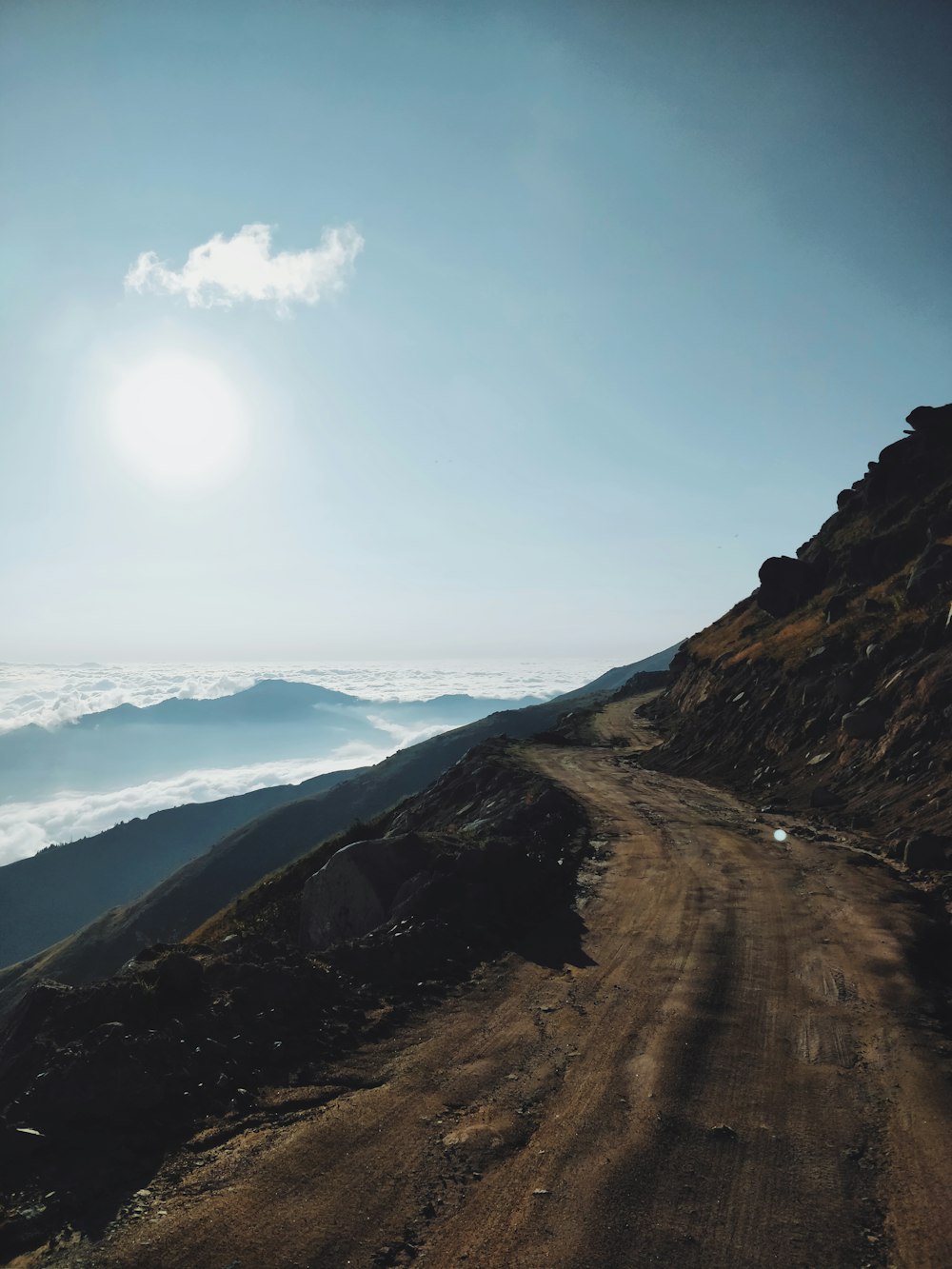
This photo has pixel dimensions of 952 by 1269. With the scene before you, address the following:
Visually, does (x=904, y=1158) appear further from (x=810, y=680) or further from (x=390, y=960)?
(x=810, y=680)

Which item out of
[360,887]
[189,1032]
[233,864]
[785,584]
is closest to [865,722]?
[360,887]

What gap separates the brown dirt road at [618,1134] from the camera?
6.41 meters

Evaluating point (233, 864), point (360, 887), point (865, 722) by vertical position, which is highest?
point (865, 722)

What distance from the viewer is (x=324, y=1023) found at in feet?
37.7

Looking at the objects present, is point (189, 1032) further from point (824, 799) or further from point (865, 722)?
point (865, 722)

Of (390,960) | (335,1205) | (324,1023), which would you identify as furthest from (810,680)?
(335,1205)

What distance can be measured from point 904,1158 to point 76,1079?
34.7 ft

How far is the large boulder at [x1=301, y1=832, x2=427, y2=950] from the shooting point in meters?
21.2

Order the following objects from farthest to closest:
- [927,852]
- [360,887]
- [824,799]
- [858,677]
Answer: [858,677] → [824,799] → [360,887] → [927,852]

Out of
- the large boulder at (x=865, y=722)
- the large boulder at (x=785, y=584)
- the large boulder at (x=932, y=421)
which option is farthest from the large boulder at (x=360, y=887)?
the large boulder at (x=932, y=421)

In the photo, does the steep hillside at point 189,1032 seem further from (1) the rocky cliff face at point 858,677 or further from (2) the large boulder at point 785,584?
(2) the large boulder at point 785,584

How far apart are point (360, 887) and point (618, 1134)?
15200 millimetres

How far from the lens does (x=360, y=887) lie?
22.0m

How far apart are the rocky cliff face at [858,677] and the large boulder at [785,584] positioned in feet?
0.40
